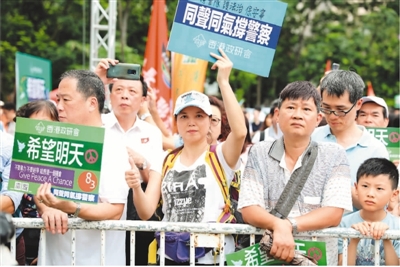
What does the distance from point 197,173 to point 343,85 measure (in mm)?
1108

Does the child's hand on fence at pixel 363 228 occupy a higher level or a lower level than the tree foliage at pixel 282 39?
lower

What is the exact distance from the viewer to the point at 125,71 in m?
4.39

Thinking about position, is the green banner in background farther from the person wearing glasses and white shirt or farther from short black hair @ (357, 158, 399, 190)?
short black hair @ (357, 158, 399, 190)

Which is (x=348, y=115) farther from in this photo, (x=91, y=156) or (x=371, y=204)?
(x=91, y=156)

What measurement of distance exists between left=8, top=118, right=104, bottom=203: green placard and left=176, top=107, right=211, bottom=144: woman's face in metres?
0.84

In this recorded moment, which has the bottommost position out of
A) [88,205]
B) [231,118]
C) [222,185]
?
[88,205]

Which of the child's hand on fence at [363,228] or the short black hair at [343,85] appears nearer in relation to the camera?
the child's hand on fence at [363,228]

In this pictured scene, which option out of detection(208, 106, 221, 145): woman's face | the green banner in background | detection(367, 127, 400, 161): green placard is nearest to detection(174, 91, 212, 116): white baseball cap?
detection(208, 106, 221, 145): woman's face

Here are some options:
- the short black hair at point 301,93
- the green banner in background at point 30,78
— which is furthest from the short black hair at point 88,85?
the green banner in background at point 30,78

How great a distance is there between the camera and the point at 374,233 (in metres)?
3.44

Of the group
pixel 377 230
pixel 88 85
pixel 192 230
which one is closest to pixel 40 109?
pixel 88 85

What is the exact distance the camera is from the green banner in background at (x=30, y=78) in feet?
33.0

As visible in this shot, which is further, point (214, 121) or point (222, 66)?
point (214, 121)

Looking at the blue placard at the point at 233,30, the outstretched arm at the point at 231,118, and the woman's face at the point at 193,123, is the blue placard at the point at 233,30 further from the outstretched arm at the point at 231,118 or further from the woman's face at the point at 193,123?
the woman's face at the point at 193,123
